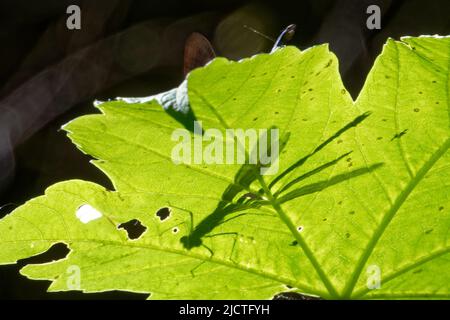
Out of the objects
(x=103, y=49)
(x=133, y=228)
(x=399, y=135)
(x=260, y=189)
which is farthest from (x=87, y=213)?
(x=103, y=49)

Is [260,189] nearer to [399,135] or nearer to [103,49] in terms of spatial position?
[399,135]

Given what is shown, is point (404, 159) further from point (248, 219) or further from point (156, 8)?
point (156, 8)

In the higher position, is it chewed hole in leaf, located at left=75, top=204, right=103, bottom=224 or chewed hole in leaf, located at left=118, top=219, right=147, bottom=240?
chewed hole in leaf, located at left=75, top=204, right=103, bottom=224

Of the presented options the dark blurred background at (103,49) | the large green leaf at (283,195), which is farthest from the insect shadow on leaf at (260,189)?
the dark blurred background at (103,49)

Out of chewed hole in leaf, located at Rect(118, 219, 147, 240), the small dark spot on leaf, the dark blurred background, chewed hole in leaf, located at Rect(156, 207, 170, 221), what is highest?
the dark blurred background

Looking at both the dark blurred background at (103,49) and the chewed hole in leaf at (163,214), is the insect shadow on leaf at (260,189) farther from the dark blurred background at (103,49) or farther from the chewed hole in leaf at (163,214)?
the dark blurred background at (103,49)

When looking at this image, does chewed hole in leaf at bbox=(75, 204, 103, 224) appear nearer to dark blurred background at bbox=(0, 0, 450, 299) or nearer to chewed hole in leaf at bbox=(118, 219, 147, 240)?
chewed hole in leaf at bbox=(118, 219, 147, 240)

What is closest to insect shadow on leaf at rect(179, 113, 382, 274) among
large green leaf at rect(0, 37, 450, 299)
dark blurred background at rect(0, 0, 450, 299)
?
large green leaf at rect(0, 37, 450, 299)
